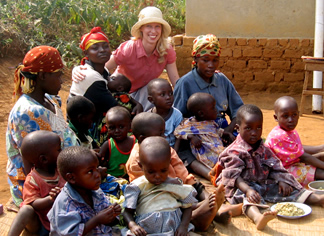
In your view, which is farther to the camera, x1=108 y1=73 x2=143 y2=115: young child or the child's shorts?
x1=108 y1=73 x2=143 y2=115: young child

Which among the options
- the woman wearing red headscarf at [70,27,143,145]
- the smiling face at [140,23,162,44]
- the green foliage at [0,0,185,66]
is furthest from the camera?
the green foliage at [0,0,185,66]

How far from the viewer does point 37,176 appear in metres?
2.73

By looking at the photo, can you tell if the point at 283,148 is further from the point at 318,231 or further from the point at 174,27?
the point at 174,27

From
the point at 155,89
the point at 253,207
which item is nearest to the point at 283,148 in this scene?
the point at 253,207

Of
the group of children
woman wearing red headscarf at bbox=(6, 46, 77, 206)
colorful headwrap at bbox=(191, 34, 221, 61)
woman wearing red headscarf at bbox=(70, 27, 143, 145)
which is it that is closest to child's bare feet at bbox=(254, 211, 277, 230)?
the group of children

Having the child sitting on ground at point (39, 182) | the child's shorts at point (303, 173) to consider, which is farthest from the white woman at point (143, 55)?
Result: the child sitting on ground at point (39, 182)

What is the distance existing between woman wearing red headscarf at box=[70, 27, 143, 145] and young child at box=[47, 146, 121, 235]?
1.41 meters

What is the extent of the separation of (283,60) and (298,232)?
16.8ft

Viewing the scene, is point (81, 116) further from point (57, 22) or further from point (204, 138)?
point (57, 22)

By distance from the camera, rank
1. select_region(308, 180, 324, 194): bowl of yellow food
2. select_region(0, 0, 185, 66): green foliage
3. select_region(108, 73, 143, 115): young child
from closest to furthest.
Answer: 1. select_region(308, 180, 324, 194): bowl of yellow food
2. select_region(108, 73, 143, 115): young child
3. select_region(0, 0, 185, 66): green foliage

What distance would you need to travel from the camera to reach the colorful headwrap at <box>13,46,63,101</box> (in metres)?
3.07

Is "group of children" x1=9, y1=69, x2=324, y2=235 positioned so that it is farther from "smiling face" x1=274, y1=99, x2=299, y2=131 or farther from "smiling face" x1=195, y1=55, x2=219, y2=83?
"smiling face" x1=195, y1=55, x2=219, y2=83

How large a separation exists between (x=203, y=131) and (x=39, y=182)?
1648 mm

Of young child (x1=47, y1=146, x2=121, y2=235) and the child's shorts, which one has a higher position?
young child (x1=47, y1=146, x2=121, y2=235)
